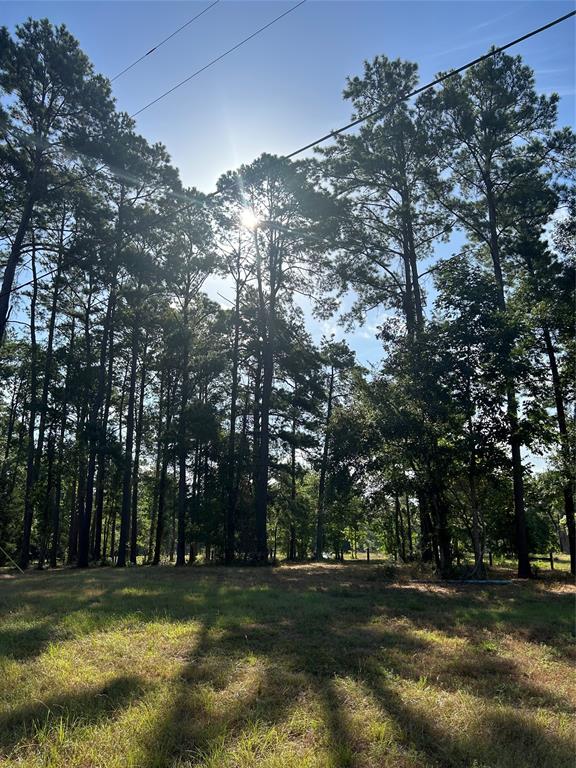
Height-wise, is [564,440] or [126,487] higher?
[564,440]

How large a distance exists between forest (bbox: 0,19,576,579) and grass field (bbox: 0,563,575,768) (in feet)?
17.7

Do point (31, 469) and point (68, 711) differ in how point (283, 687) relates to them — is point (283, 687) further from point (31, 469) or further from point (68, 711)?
point (31, 469)

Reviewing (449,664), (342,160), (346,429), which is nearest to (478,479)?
(346,429)

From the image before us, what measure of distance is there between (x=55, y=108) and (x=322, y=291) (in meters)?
12.1

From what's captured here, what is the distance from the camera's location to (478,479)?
489 inches

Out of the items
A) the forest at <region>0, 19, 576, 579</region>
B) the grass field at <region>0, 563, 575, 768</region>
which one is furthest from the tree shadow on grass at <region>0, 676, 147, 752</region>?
the forest at <region>0, 19, 576, 579</region>

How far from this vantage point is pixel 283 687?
408cm

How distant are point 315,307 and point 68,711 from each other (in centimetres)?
1927

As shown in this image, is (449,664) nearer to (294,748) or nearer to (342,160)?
(294,748)

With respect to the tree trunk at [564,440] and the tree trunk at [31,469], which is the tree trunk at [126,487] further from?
the tree trunk at [564,440]

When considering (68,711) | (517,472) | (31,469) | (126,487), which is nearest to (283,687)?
(68,711)

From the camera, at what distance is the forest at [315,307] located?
12289mm

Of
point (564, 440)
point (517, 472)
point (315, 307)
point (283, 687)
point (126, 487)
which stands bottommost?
point (283, 687)

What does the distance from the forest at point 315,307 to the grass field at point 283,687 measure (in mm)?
5403
